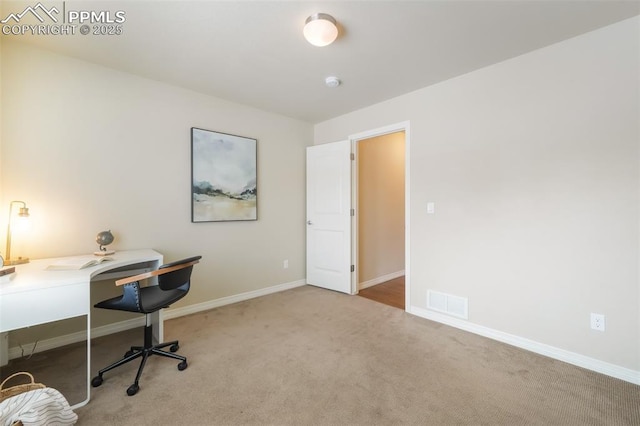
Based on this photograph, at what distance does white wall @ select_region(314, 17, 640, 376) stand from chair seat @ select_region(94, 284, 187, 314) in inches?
95.4

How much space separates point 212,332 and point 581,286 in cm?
309

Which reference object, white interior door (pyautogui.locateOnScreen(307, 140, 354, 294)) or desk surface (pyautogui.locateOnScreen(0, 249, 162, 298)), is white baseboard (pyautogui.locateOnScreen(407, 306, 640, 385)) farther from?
desk surface (pyautogui.locateOnScreen(0, 249, 162, 298))

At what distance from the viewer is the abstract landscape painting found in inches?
121

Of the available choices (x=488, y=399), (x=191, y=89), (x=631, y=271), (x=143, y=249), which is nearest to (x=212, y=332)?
(x=143, y=249)

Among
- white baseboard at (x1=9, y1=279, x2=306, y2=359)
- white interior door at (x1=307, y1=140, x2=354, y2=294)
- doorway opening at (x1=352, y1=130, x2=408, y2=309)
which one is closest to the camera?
white baseboard at (x1=9, y1=279, x2=306, y2=359)

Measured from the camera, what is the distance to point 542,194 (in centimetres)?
221

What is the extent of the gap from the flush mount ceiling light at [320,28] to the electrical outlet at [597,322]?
109 inches

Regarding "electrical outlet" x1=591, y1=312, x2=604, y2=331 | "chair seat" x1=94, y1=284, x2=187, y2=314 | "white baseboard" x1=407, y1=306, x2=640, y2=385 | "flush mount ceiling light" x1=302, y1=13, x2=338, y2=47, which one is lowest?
"white baseboard" x1=407, y1=306, x2=640, y2=385

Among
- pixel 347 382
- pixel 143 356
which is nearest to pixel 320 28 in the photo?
pixel 347 382

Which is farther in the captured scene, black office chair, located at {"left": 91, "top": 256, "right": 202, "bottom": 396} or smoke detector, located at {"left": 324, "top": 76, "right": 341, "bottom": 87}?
smoke detector, located at {"left": 324, "top": 76, "right": 341, "bottom": 87}

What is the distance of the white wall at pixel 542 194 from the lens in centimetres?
190

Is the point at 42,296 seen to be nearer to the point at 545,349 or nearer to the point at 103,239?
the point at 103,239

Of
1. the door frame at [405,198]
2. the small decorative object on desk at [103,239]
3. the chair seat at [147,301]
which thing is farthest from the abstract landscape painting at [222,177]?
the door frame at [405,198]

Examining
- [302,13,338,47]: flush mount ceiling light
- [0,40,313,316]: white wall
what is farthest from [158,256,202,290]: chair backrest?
[302,13,338,47]: flush mount ceiling light
